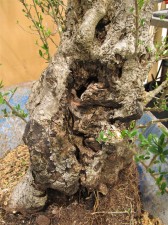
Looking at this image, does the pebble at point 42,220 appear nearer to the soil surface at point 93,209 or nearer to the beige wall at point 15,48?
the soil surface at point 93,209

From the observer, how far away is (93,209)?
33.1 inches

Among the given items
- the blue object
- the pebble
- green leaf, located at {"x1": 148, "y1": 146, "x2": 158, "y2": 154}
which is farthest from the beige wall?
green leaf, located at {"x1": 148, "y1": 146, "x2": 158, "y2": 154}

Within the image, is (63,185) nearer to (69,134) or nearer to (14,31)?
(69,134)

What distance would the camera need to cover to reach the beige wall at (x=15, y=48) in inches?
67.7

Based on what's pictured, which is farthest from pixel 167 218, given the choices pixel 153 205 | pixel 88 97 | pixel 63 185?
pixel 88 97

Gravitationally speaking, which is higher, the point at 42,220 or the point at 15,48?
the point at 15,48

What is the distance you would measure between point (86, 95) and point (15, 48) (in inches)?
53.1

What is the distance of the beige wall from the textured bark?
44.1 inches

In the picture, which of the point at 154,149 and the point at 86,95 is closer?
the point at 154,149

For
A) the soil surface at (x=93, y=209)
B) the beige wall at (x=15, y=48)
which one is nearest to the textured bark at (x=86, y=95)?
the soil surface at (x=93, y=209)

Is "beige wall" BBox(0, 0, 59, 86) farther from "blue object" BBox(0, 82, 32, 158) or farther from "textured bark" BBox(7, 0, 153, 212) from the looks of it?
"textured bark" BBox(7, 0, 153, 212)

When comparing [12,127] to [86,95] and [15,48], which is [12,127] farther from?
[15,48]

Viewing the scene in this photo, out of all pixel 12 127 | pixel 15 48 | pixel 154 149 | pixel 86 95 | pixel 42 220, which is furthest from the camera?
pixel 15 48

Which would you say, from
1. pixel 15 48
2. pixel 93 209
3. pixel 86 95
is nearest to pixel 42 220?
pixel 93 209
